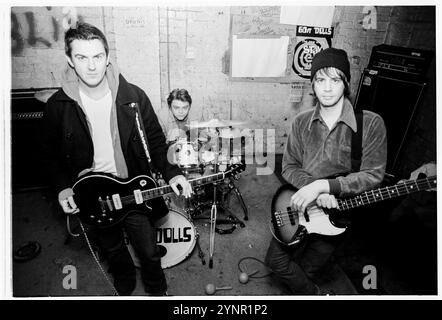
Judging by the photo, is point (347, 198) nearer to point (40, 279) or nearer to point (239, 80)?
point (239, 80)

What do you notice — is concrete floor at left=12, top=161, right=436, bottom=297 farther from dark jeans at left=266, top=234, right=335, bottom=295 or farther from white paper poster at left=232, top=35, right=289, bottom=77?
white paper poster at left=232, top=35, right=289, bottom=77

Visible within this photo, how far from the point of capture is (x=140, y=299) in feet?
6.57

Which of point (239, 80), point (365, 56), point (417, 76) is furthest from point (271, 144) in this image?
point (417, 76)

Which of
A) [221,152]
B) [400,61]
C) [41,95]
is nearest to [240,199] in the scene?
[221,152]

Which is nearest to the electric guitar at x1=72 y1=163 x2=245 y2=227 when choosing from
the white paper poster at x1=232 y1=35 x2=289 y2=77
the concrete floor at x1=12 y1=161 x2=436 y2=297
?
the concrete floor at x1=12 y1=161 x2=436 y2=297

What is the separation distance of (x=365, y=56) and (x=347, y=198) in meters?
2.15

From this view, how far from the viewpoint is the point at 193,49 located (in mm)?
3092

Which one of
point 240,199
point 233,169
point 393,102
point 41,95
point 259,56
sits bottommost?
point 240,199

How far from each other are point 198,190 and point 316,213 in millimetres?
1232

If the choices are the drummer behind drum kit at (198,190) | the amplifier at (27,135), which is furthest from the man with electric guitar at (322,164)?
the amplifier at (27,135)

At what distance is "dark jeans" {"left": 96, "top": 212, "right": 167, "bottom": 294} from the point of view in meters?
1.99

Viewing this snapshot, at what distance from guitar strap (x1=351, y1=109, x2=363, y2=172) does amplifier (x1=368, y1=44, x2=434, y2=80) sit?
1454 mm

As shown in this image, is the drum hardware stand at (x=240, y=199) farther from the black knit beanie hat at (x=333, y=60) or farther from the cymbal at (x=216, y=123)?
the black knit beanie hat at (x=333, y=60)

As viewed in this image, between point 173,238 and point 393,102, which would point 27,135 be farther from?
point 393,102
